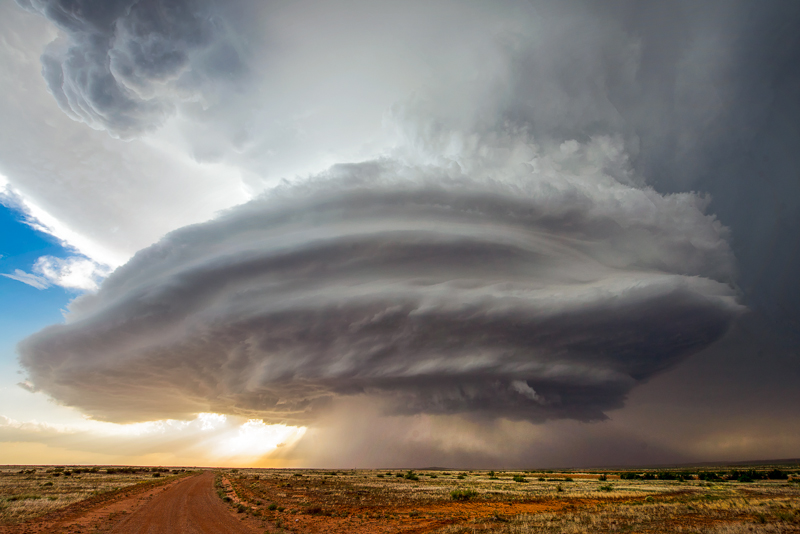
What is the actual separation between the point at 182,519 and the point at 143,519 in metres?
3.28

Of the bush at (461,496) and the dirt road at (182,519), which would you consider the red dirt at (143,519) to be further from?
the bush at (461,496)

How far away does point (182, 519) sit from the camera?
1194 inches

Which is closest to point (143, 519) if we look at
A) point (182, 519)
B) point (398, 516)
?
point (182, 519)

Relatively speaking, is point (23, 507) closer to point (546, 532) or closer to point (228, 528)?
point (228, 528)

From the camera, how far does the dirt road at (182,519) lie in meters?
26.2

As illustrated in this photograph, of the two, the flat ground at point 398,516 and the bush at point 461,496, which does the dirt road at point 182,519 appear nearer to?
the flat ground at point 398,516

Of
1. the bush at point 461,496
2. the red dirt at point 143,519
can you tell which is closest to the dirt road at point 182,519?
the red dirt at point 143,519

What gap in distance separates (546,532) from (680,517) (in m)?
13.9

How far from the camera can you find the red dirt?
2623cm

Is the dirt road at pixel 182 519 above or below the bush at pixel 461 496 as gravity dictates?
above

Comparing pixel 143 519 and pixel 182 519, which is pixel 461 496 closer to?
pixel 182 519

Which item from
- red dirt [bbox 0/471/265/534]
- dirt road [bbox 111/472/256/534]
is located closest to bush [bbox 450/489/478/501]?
red dirt [bbox 0/471/265/534]

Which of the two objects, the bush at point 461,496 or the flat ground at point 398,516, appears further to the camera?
the bush at point 461,496

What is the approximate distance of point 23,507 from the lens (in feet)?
118
